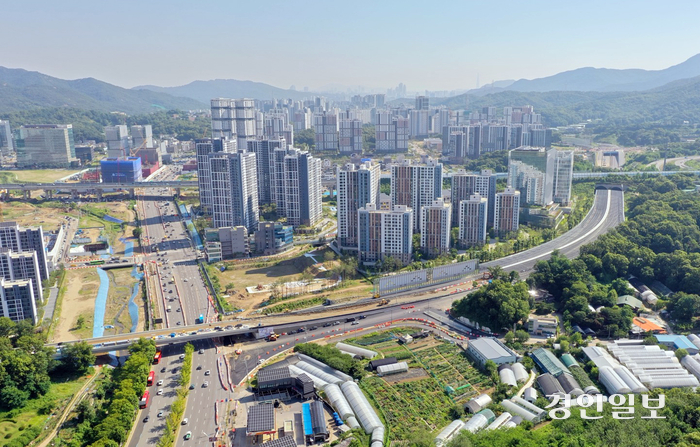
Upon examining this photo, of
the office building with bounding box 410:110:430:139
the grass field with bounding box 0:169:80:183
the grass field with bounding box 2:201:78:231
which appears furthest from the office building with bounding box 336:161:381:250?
the office building with bounding box 410:110:430:139

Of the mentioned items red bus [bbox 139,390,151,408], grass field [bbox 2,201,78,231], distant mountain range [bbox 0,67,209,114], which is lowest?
red bus [bbox 139,390,151,408]

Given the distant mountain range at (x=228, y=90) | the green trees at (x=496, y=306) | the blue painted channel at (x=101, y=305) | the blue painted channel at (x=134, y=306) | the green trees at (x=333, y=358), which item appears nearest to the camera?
the green trees at (x=333, y=358)

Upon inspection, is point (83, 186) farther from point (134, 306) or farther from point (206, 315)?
point (206, 315)

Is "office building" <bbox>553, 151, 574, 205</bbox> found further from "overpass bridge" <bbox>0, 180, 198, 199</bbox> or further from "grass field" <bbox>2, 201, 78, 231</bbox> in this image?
"grass field" <bbox>2, 201, 78, 231</bbox>

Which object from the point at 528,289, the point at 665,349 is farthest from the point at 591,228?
the point at 665,349

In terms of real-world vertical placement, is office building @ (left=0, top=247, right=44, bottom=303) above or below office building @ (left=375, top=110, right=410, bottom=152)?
below

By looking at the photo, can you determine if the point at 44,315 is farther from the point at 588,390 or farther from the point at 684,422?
the point at 684,422

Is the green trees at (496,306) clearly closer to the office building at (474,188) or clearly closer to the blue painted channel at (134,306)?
the office building at (474,188)

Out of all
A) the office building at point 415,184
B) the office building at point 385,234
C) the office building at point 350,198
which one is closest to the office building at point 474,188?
the office building at point 415,184
